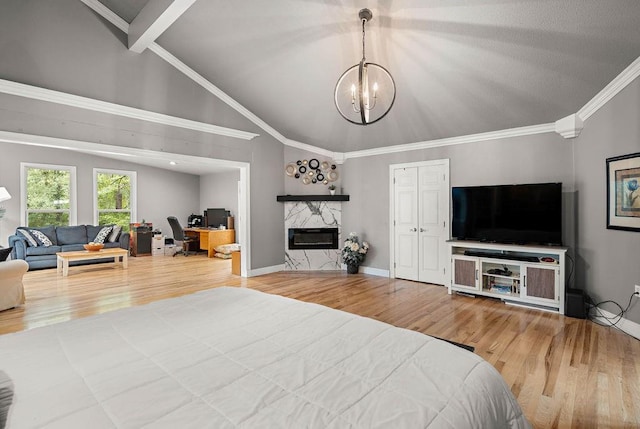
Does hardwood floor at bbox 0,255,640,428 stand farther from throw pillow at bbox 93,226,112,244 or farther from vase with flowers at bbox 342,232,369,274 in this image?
throw pillow at bbox 93,226,112,244

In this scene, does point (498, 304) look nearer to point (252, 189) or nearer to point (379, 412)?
point (379, 412)

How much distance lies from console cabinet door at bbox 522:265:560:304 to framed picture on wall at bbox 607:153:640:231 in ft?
2.63

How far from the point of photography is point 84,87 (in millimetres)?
3807

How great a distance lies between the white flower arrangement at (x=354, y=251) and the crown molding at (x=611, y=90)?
11.9 ft

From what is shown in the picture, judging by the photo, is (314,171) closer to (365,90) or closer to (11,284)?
(365,90)

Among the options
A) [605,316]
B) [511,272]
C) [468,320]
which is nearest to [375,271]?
[511,272]

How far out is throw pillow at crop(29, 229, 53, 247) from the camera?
636 centimetres

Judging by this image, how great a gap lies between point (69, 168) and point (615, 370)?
9.87 meters

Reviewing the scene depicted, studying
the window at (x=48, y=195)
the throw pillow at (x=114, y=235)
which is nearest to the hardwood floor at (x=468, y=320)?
the throw pillow at (x=114, y=235)

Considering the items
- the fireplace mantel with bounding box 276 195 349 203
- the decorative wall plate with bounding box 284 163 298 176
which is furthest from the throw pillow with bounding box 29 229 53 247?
the decorative wall plate with bounding box 284 163 298 176

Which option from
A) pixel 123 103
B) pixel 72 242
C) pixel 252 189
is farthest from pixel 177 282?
pixel 72 242

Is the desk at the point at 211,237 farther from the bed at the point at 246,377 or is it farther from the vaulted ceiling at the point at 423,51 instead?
the bed at the point at 246,377

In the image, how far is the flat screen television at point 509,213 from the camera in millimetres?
3883

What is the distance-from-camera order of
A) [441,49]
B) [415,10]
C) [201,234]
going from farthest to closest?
1. [201,234]
2. [441,49]
3. [415,10]
